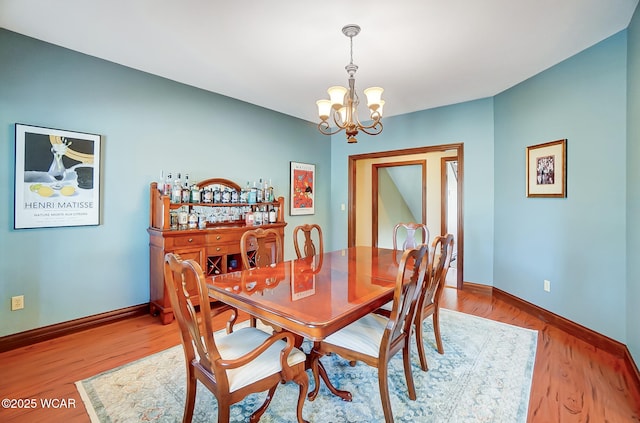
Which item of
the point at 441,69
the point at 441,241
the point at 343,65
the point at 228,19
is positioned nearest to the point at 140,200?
the point at 228,19

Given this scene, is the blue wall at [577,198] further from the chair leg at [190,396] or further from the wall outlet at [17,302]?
the wall outlet at [17,302]

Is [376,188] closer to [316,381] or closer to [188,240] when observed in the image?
[188,240]

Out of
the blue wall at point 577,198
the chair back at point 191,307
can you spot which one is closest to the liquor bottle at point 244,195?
the chair back at point 191,307

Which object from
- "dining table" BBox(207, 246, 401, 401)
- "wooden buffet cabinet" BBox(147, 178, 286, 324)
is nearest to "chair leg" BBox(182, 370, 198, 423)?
"dining table" BBox(207, 246, 401, 401)

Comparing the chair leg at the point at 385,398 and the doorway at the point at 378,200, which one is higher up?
the doorway at the point at 378,200

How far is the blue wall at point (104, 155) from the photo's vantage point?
Result: 245 cm

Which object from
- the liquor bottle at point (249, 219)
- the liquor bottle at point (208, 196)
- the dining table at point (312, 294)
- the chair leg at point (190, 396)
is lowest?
the chair leg at point (190, 396)

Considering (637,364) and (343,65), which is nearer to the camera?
(637,364)

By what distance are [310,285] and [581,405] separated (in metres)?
1.77

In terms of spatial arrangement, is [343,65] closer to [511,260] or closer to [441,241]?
[441,241]

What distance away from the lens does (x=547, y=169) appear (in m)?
3.02

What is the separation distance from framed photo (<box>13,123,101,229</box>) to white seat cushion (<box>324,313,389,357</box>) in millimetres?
2553

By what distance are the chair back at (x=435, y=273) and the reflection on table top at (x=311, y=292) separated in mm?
255

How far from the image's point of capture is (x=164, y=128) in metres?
3.30
